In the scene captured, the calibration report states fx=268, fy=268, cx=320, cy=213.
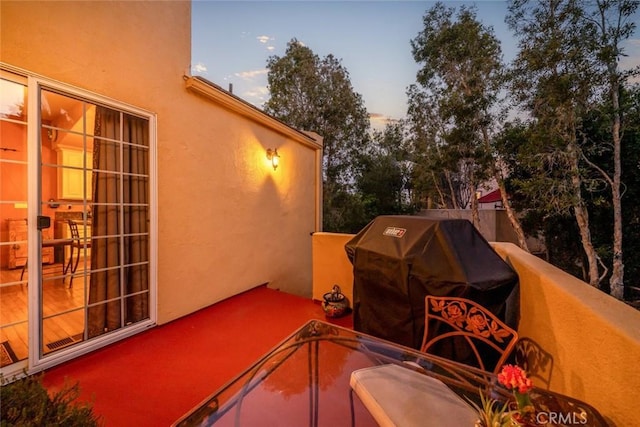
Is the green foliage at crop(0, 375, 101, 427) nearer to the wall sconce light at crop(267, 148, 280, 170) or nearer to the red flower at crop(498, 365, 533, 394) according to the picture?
the red flower at crop(498, 365, 533, 394)

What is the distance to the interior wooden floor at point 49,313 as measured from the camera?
7.44ft

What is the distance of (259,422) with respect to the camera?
4.37 ft

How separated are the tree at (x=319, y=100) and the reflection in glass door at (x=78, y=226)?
1024 cm

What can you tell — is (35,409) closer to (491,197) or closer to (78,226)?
(78,226)

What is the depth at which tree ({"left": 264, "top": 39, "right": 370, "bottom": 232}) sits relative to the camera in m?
13.1

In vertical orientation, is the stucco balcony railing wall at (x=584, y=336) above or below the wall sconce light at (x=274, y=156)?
below

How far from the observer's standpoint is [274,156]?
16.2ft

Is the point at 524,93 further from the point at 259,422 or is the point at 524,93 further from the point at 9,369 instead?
the point at 9,369

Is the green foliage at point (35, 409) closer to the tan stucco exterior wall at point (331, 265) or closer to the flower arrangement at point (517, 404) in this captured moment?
Answer: the flower arrangement at point (517, 404)

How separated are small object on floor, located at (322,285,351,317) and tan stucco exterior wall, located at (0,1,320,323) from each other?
1.53m

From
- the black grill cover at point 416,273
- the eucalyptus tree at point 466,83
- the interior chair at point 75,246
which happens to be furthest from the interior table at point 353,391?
the eucalyptus tree at point 466,83

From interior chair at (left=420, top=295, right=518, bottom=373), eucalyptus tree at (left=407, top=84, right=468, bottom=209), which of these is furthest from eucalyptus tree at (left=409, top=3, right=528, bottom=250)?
interior chair at (left=420, top=295, right=518, bottom=373)

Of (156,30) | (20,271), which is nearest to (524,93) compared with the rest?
(156,30)

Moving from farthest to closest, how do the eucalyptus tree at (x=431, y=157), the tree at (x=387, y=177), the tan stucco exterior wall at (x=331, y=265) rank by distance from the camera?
the tree at (x=387, y=177), the eucalyptus tree at (x=431, y=157), the tan stucco exterior wall at (x=331, y=265)
